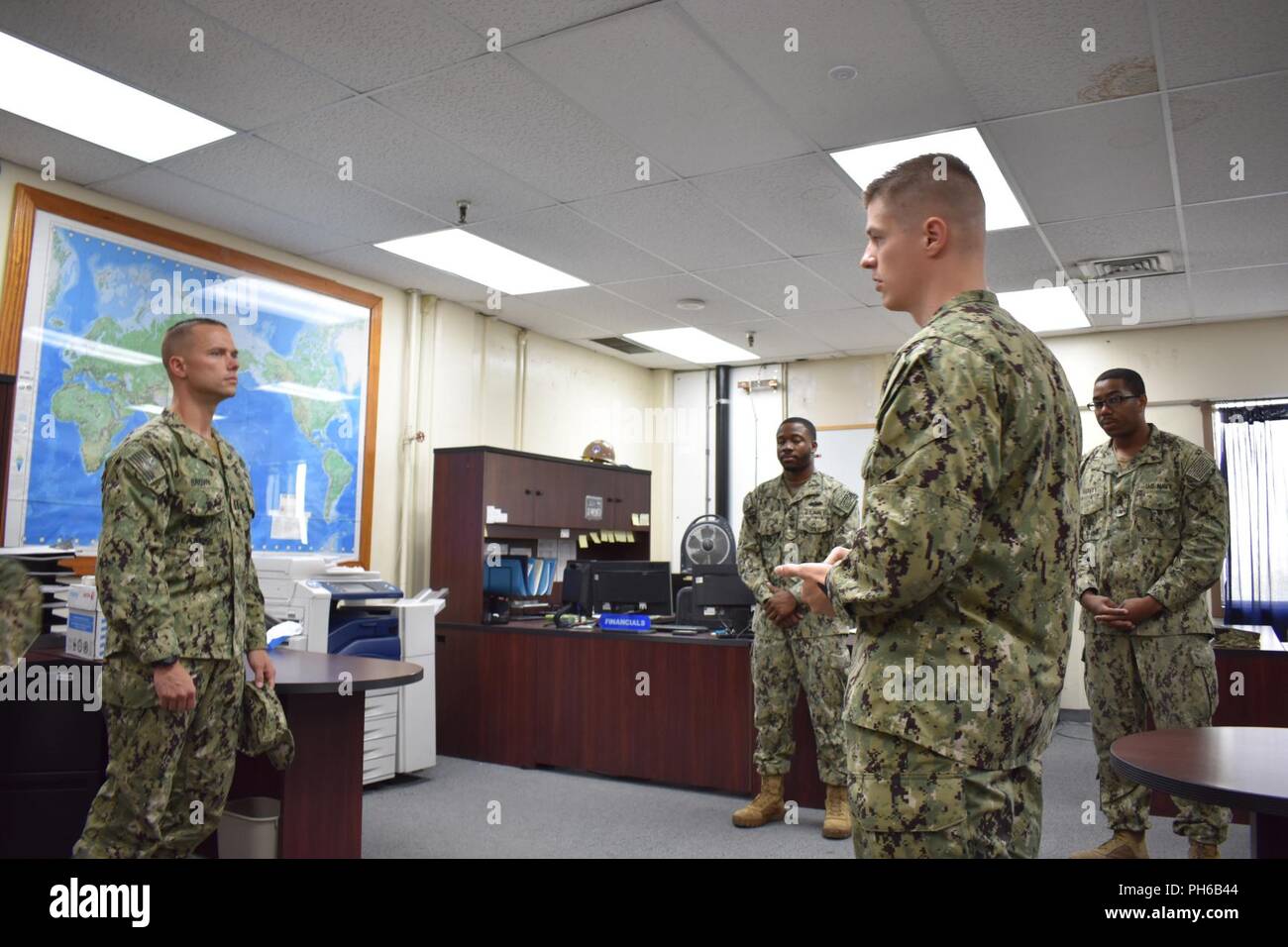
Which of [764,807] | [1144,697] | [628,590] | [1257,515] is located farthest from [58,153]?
[1257,515]

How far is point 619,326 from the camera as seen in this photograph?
6855mm

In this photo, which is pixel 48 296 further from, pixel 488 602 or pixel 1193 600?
pixel 1193 600

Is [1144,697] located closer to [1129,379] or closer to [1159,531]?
[1159,531]

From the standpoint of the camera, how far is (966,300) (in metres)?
1.40

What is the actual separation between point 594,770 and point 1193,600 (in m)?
3.01

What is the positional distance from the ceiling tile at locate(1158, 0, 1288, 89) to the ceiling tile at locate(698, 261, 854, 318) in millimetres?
2400

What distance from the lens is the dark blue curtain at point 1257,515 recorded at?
6156 mm

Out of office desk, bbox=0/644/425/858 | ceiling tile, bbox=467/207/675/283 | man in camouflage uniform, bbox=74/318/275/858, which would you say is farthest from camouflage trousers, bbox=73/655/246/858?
ceiling tile, bbox=467/207/675/283

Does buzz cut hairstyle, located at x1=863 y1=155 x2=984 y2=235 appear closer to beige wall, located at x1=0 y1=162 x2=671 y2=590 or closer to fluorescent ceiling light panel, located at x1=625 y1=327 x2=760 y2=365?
beige wall, located at x1=0 y1=162 x2=671 y2=590

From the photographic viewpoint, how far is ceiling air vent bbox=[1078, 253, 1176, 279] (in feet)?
16.9

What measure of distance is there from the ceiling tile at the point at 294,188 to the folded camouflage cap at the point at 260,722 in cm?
255

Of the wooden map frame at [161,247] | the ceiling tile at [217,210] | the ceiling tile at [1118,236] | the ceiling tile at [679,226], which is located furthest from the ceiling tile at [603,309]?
the ceiling tile at [1118,236]

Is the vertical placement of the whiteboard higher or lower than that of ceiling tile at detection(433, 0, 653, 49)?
lower
